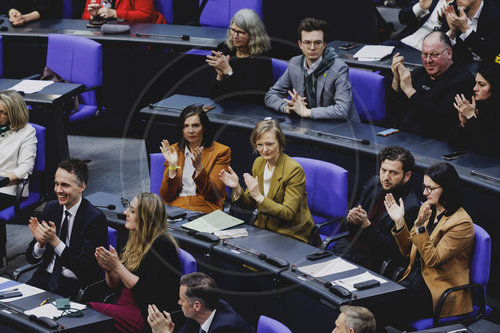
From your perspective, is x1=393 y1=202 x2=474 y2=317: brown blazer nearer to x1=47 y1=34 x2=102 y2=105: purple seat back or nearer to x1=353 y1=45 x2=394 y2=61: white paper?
x1=353 y1=45 x2=394 y2=61: white paper

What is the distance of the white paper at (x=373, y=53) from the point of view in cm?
630

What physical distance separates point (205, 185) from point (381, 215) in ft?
3.99

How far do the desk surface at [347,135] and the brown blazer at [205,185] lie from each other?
1.71 ft

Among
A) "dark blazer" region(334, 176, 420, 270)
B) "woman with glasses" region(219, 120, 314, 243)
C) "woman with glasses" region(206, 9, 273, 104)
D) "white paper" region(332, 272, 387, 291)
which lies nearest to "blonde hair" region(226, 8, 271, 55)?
"woman with glasses" region(206, 9, 273, 104)

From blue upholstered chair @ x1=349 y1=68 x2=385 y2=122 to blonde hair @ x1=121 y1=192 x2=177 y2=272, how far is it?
2190 millimetres

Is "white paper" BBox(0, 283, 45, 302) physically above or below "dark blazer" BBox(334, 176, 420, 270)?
below

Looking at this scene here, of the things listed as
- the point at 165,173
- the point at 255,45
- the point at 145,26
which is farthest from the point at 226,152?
the point at 145,26

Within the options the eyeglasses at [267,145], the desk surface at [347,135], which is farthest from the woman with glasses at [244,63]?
the eyeglasses at [267,145]

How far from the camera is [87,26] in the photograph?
291 inches

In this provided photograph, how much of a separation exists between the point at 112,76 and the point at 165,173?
2.60m

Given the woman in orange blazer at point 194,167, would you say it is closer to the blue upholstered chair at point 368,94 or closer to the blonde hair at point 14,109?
the blonde hair at point 14,109

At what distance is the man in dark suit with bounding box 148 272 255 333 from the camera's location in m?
3.70

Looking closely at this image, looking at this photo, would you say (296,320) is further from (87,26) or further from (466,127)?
(87,26)

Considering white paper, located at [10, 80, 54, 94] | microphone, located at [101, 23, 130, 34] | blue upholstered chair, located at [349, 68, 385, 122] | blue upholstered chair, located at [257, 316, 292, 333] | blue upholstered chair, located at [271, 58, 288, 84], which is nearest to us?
blue upholstered chair, located at [257, 316, 292, 333]
